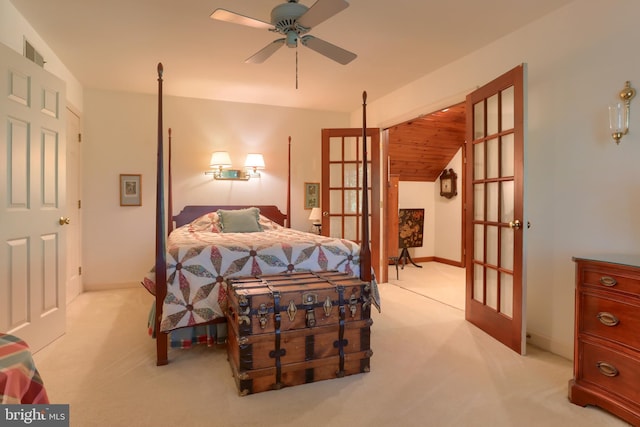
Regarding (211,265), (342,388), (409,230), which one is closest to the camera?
(342,388)

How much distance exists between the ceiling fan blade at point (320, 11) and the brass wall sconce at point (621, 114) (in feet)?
5.74

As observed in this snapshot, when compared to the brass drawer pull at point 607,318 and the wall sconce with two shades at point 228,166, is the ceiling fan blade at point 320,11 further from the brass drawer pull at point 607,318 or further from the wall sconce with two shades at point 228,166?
the wall sconce with two shades at point 228,166

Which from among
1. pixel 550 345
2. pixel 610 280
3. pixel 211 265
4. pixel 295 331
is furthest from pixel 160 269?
pixel 550 345

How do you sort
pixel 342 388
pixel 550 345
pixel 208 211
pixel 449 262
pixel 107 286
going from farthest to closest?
pixel 449 262
pixel 208 211
pixel 107 286
pixel 550 345
pixel 342 388

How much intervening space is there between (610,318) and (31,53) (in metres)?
4.27

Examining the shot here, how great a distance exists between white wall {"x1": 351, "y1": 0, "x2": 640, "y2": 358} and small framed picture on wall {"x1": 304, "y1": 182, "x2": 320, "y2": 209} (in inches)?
114

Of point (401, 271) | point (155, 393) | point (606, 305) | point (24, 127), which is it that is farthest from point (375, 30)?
point (401, 271)

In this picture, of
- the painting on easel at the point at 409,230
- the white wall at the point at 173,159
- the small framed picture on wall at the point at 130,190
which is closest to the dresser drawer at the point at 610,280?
the white wall at the point at 173,159

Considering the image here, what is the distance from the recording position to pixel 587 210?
2.32m

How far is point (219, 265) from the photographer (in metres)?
2.41

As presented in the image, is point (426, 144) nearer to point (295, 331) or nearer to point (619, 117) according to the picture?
point (619, 117)

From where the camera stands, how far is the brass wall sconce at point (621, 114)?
2.10 metres

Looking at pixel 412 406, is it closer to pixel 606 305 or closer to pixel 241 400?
pixel 241 400

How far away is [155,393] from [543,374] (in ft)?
7.67
